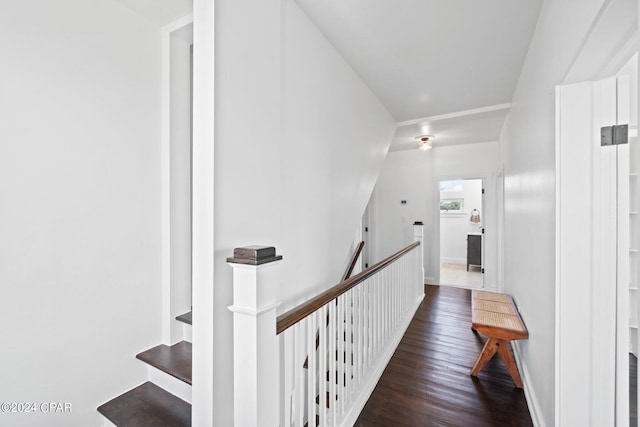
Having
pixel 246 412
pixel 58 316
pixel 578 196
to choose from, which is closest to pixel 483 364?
pixel 578 196

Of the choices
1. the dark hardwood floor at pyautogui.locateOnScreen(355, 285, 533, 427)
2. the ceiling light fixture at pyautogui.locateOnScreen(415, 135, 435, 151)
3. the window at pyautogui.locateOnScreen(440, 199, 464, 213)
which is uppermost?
the ceiling light fixture at pyautogui.locateOnScreen(415, 135, 435, 151)

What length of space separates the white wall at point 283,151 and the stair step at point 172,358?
522mm

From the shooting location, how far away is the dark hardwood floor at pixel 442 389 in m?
1.77

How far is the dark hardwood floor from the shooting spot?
1772 millimetres

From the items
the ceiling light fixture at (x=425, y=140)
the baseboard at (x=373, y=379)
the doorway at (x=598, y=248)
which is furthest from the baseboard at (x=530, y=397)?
the ceiling light fixture at (x=425, y=140)

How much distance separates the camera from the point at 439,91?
2.84 meters

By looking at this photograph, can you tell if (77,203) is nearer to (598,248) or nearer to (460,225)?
(598,248)

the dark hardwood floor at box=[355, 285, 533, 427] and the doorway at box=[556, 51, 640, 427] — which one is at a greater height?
the doorway at box=[556, 51, 640, 427]

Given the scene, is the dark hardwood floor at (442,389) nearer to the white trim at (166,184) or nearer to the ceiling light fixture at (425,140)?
the white trim at (166,184)

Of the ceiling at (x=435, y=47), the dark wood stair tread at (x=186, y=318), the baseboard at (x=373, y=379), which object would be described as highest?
the ceiling at (x=435, y=47)

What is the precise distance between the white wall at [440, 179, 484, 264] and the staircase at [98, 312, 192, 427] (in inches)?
279

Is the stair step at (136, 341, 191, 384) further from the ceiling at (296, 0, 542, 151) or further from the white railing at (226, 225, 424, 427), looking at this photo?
the ceiling at (296, 0, 542, 151)

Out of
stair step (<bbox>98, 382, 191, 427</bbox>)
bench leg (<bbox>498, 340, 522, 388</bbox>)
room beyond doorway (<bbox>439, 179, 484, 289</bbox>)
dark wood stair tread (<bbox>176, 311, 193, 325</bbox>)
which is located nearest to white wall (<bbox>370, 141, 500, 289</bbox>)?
room beyond doorway (<bbox>439, 179, 484, 289</bbox>)

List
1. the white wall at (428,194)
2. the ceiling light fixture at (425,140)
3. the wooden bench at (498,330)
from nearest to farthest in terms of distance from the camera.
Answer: the wooden bench at (498,330) → the ceiling light fixture at (425,140) → the white wall at (428,194)
